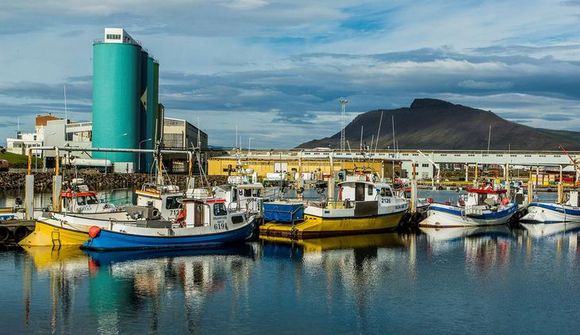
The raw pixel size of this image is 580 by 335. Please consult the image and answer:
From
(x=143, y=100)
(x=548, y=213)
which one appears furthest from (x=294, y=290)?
(x=143, y=100)

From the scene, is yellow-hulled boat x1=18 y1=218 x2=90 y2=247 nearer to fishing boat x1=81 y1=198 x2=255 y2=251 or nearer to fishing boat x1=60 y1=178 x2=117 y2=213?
fishing boat x1=81 y1=198 x2=255 y2=251

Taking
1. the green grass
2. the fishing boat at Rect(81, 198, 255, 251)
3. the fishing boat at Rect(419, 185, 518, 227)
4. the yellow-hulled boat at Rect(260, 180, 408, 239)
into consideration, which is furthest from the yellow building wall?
the fishing boat at Rect(81, 198, 255, 251)

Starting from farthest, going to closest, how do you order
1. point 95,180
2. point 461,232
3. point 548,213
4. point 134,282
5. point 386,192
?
point 95,180, point 548,213, point 461,232, point 386,192, point 134,282

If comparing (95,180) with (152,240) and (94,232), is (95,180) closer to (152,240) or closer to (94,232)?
(152,240)

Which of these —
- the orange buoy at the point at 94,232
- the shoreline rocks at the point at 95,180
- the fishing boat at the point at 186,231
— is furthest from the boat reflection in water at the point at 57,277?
the shoreline rocks at the point at 95,180

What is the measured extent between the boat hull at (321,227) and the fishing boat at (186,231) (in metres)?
3.05

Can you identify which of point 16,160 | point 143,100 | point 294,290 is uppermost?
point 143,100

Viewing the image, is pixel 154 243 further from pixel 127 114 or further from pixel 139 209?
pixel 127 114

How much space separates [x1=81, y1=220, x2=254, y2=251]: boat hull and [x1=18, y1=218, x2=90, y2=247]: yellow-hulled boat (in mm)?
656

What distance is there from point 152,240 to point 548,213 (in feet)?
108

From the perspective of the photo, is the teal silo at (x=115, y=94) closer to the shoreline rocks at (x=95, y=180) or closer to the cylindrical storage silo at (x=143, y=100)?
the cylindrical storage silo at (x=143, y=100)

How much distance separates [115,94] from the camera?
105312mm

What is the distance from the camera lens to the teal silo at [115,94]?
105 m

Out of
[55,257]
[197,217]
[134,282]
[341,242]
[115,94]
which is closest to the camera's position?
[134,282]
